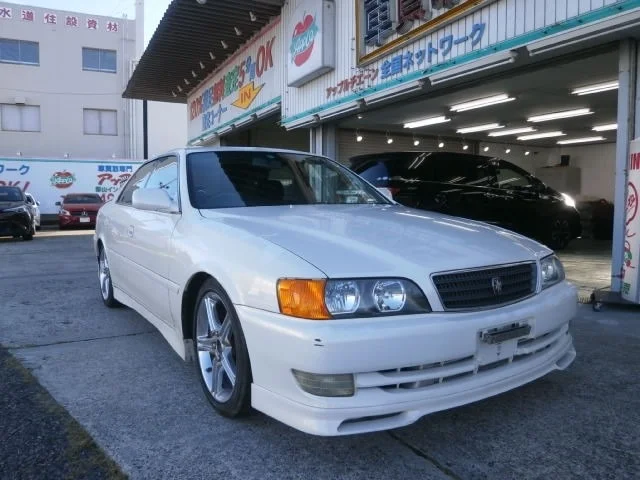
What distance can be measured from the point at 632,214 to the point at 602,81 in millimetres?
4974

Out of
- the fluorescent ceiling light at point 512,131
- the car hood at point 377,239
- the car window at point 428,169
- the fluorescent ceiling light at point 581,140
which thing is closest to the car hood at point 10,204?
the car window at point 428,169

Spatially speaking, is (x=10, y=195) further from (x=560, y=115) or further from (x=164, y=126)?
(x=164, y=126)

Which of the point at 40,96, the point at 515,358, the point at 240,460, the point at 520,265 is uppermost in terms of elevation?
the point at 40,96

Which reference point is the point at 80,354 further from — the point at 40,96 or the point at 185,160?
the point at 40,96

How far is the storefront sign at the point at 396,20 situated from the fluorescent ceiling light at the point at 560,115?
559 centimetres

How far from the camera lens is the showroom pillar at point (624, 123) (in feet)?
16.7

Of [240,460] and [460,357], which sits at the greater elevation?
[460,357]

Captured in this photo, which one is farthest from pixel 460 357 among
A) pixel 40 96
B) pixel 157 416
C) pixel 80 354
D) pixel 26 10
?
pixel 26 10

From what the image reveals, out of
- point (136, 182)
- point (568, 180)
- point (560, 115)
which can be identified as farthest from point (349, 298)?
point (568, 180)

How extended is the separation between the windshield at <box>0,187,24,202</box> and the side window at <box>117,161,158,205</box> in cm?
1068

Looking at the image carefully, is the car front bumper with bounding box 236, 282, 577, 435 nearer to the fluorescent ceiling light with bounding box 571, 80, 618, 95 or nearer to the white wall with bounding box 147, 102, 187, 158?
the fluorescent ceiling light with bounding box 571, 80, 618, 95

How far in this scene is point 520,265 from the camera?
2668 mm

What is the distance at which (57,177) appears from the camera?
20.8 m

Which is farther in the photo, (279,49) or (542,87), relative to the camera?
(279,49)
